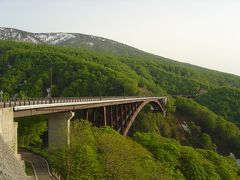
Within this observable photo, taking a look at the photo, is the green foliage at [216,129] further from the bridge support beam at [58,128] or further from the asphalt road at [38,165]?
the asphalt road at [38,165]

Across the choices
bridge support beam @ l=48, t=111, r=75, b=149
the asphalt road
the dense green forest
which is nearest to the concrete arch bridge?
bridge support beam @ l=48, t=111, r=75, b=149

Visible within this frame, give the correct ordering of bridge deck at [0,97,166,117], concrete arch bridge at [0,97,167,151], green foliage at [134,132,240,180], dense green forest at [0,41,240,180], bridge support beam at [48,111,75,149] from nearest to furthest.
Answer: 1. concrete arch bridge at [0,97,167,151]
2. bridge deck at [0,97,166,117]
3. dense green forest at [0,41,240,180]
4. bridge support beam at [48,111,75,149]
5. green foliage at [134,132,240,180]

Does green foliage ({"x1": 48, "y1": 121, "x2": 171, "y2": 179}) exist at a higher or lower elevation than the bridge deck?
lower

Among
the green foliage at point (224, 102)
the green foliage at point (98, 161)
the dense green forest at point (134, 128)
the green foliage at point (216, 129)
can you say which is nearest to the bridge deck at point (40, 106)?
the dense green forest at point (134, 128)

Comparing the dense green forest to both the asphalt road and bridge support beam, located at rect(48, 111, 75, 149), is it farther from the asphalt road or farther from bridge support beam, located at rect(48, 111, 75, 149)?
bridge support beam, located at rect(48, 111, 75, 149)

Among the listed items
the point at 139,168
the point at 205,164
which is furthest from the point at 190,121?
the point at 139,168

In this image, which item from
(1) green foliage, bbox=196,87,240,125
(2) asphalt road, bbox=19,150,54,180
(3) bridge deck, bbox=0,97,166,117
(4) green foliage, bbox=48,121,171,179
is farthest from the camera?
(1) green foliage, bbox=196,87,240,125
